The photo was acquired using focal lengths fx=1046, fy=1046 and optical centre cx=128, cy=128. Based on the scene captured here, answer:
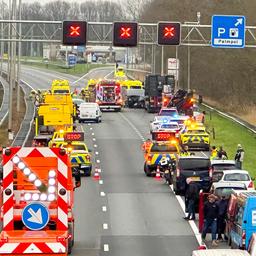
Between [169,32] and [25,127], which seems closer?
[169,32]

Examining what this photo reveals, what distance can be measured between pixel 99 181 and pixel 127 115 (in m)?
40.2

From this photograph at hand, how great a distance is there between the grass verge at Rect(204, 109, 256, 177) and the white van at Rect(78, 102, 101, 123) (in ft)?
25.9

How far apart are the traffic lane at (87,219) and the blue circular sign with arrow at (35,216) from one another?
214 inches

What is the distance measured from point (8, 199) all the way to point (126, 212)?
45.2 ft

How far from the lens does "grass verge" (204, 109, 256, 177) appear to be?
53.0 m

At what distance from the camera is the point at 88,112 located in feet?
242

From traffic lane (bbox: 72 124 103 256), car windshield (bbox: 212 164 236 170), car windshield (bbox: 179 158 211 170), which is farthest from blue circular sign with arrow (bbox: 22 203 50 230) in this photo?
car windshield (bbox: 212 164 236 170)

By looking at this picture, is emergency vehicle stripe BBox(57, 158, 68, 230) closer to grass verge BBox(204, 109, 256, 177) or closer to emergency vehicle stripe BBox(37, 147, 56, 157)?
emergency vehicle stripe BBox(37, 147, 56, 157)

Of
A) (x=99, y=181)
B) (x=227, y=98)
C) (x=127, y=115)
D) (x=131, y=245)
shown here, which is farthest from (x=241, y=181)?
(x=227, y=98)

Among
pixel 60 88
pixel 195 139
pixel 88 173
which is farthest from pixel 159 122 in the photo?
pixel 60 88

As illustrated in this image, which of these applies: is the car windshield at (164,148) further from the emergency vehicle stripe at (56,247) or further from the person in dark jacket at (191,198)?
the emergency vehicle stripe at (56,247)

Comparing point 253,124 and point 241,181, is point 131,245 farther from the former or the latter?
point 253,124

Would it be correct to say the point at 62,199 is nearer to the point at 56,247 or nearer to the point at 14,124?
the point at 56,247

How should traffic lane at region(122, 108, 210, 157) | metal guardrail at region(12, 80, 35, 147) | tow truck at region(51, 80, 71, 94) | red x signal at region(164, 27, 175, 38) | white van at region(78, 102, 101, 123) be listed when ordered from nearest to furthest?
1. red x signal at region(164, 27, 175, 38)
2. metal guardrail at region(12, 80, 35, 147)
3. traffic lane at region(122, 108, 210, 157)
4. white van at region(78, 102, 101, 123)
5. tow truck at region(51, 80, 71, 94)
